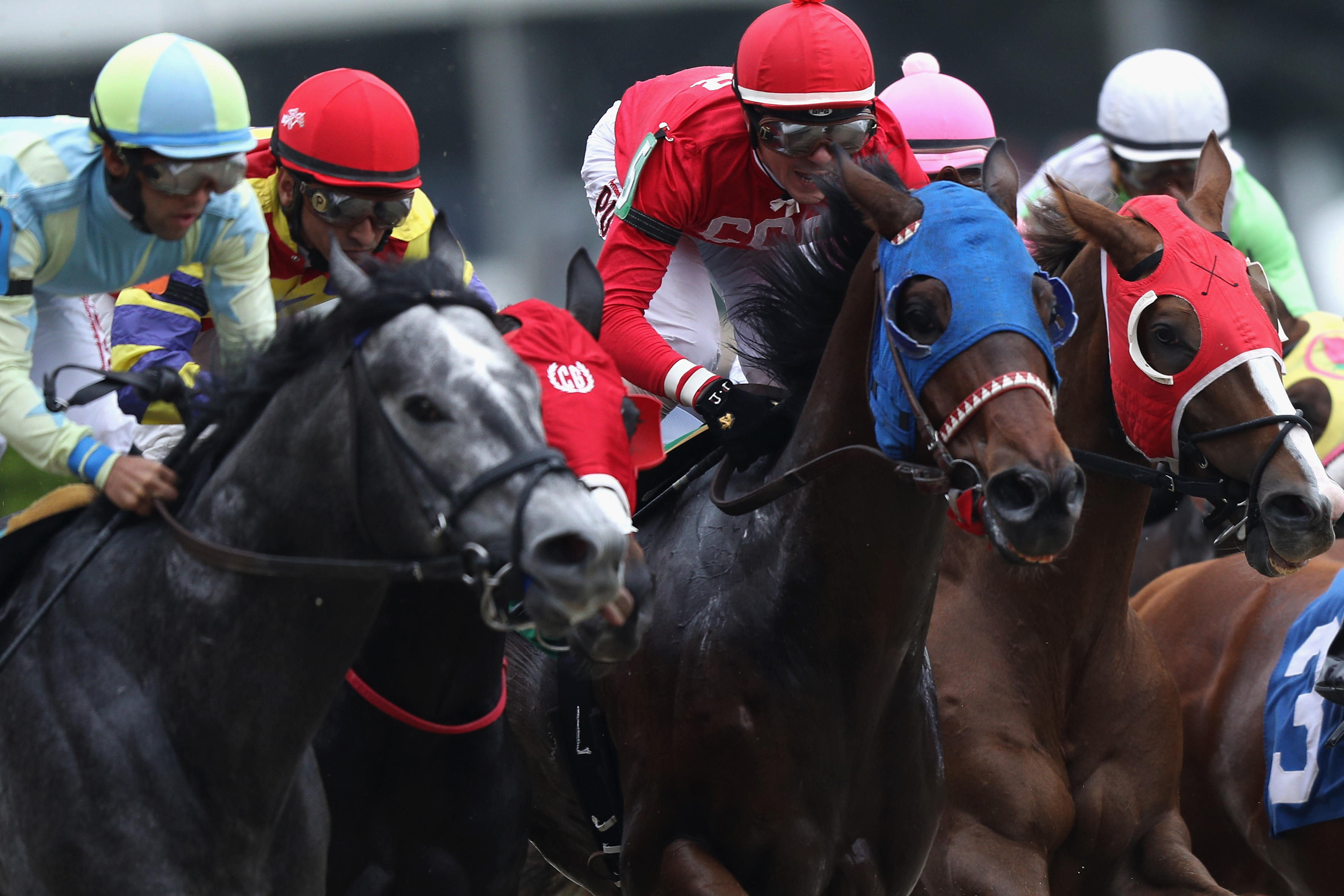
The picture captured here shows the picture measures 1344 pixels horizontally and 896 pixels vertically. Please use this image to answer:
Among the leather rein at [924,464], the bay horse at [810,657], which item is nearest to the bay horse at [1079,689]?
the bay horse at [810,657]

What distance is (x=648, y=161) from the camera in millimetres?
4145

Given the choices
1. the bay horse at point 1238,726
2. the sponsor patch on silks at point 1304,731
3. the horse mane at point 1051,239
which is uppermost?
the horse mane at point 1051,239

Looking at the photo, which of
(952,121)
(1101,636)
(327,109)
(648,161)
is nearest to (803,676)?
(1101,636)

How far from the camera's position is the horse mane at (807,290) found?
3.64 metres

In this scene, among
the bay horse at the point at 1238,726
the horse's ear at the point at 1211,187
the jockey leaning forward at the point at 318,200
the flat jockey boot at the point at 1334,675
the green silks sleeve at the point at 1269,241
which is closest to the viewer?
the jockey leaning forward at the point at 318,200

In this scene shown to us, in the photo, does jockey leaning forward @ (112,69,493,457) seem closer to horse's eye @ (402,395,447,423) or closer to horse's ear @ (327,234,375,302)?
horse's ear @ (327,234,375,302)

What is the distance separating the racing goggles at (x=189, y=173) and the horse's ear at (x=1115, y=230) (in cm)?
185

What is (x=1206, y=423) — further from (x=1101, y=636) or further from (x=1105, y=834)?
(x=1105, y=834)

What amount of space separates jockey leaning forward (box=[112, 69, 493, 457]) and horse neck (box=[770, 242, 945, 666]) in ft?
2.99

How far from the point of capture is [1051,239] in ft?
14.0

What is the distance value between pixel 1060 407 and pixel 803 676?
999 mm

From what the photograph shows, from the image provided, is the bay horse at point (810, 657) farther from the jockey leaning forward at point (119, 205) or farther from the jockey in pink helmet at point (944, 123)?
the jockey in pink helmet at point (944, 123)

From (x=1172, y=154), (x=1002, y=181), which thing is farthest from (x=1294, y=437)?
(x=1172, y=154)

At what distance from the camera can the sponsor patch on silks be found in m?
4.64
